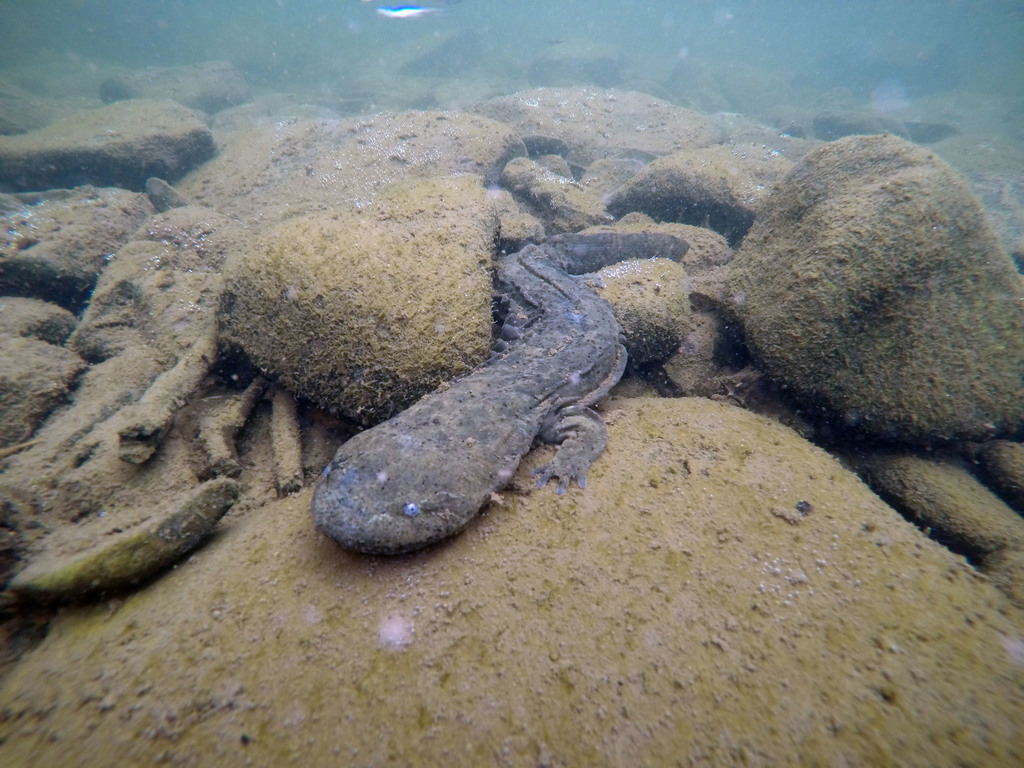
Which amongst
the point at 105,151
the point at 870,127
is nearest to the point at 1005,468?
the point at 105,151

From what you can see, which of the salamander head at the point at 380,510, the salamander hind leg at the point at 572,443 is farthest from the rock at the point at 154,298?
the salamander hind leg at the point at 572,443

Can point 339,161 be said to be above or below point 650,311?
above

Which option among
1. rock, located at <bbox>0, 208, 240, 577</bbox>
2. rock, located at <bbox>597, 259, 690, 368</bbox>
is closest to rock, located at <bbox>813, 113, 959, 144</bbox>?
rock, located at <bbox>597, 259, 690, 368</bbox>

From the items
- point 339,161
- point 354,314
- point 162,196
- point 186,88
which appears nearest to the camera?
point 354,314

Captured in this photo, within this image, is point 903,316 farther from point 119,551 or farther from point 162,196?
point 162,196

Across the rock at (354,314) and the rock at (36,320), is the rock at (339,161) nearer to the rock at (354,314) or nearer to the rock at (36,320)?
the rock at (36,320)

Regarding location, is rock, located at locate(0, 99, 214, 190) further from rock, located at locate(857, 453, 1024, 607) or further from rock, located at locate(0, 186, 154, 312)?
rock, located at locate(857, 453, 1024, 607)
